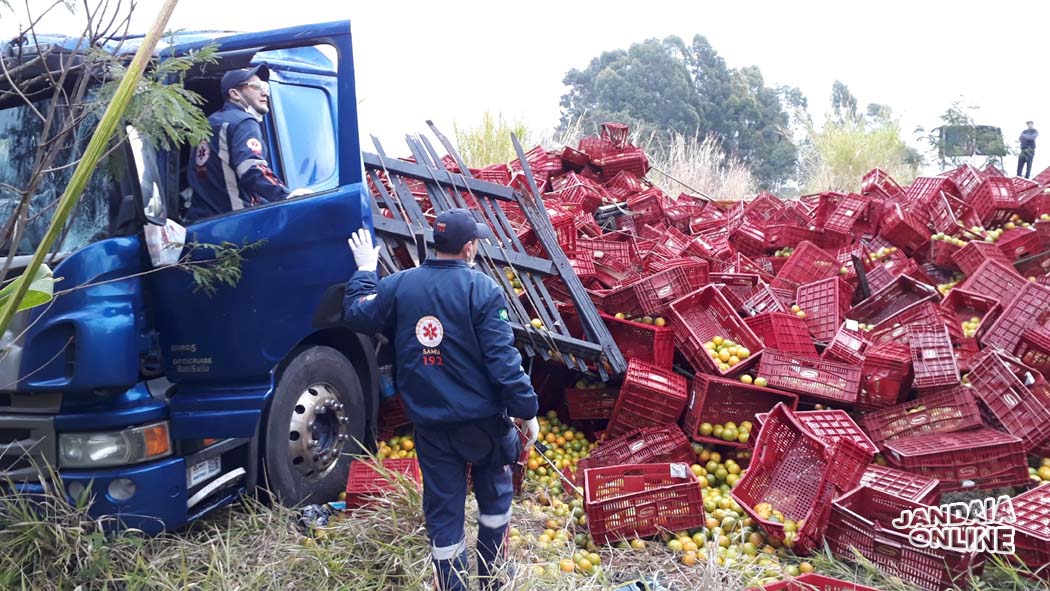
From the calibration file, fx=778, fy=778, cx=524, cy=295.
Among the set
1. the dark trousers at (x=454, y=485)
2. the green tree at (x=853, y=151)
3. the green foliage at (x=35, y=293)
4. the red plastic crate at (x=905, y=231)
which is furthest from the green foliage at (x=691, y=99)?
the green foliage at (x=35, y=293)

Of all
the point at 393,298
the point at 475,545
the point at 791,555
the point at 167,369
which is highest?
the point at 393,298

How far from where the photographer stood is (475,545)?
4.12m

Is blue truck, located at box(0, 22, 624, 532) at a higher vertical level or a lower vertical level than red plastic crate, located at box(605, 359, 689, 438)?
higher

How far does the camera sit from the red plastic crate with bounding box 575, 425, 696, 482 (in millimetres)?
5258

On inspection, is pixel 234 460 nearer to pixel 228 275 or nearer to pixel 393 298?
pixel 228 275

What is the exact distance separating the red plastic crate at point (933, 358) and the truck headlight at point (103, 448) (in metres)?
Answer: 4.75

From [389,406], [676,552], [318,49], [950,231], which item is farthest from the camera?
[950,231]

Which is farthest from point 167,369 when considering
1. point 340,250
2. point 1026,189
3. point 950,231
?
point 1026,189

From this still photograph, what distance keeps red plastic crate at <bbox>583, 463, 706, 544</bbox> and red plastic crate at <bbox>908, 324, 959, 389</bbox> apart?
1.85 meters

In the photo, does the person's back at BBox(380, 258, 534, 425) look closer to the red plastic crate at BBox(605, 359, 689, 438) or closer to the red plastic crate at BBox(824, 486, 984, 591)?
the red plastic crate at BBox(605, 359, 689, 438)

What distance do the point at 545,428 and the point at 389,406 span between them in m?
1.19

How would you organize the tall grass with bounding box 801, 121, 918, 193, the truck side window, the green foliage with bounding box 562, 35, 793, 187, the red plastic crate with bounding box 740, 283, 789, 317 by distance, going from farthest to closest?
the green foliage with bounding box 562, 35, 793, 187 < the tall grass with bounding box 801, 121, 918, 193 < the red plastic crate with bounding box 740, 283, 789, 317 < the truck side window

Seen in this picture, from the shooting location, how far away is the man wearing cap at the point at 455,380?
360 centimetres

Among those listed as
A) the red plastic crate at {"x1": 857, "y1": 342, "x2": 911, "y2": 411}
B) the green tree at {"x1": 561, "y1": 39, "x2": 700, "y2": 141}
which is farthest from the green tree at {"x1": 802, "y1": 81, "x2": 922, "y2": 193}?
the green tree at {"x1": 561, "y1": 39, "x2": 700, "y2": 141}
